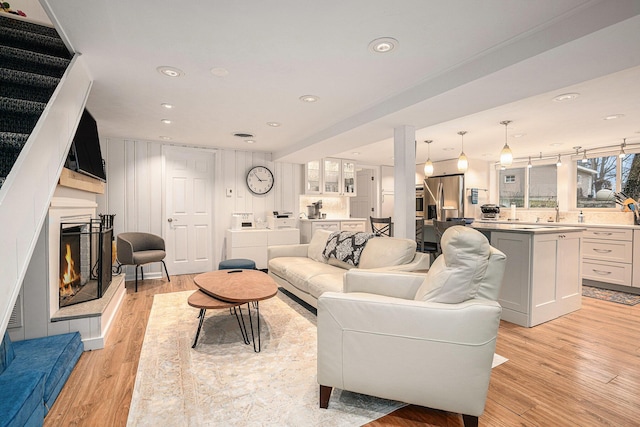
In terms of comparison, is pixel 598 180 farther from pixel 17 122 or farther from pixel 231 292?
pixel 17 122

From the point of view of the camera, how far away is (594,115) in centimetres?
369

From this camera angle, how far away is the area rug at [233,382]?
1.74 m

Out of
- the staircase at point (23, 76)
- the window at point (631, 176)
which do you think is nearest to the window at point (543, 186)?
the window at point (631, 176)

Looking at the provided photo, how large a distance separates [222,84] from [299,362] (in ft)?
8.06

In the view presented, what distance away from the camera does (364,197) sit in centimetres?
800

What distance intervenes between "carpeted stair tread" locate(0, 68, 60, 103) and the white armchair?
7.82 ft

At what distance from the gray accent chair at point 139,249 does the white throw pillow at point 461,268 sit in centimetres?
403

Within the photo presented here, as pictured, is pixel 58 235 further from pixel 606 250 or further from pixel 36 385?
pixel 606 250

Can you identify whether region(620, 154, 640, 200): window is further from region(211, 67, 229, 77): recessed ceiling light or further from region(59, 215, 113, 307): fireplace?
region(59, 215, 113, 307): fireplace

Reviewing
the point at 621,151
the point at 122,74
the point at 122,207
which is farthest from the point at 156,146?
the point at 621,151

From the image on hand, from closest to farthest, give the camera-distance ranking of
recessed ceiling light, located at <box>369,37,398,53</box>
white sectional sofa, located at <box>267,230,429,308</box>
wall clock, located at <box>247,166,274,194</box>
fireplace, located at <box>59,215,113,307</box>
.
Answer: recessed ceiling light, located at <box>369,37,398,53</box> < fireplace, located at <box>59,215,113,307</box> < white sectional sofa, located at <box>267,230,429,308</box> < wall clock, located at <box>247,166,274,194</box>

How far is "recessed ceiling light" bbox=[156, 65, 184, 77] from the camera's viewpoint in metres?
2.48

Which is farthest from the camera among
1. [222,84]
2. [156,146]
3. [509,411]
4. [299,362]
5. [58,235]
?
[156,146]

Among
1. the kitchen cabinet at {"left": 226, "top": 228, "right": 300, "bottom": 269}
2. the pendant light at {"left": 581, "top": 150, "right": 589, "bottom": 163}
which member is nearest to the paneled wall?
the kitchen cabinet at {"left": 226, "top": 228, "right": 300, "bottom": 269}
